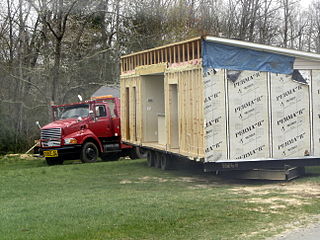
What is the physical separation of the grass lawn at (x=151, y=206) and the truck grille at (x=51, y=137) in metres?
5.17

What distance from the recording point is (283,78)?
49.3 feet

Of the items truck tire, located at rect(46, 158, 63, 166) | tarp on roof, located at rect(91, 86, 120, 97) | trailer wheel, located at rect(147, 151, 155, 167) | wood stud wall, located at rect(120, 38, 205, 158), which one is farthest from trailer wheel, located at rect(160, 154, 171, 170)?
tarp on roof, located at rect(91, 86, 120, 97)

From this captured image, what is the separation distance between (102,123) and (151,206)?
12602 mm

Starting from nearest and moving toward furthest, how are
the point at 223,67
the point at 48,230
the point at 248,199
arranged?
the point at 48,230, the point at 248,199, the point at 223,67

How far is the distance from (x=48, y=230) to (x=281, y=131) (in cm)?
709

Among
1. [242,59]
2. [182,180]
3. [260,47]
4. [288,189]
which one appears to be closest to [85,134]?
[182,180]

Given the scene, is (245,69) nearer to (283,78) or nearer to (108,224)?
(283,78)

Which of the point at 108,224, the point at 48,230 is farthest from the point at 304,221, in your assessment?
the point at 48,230

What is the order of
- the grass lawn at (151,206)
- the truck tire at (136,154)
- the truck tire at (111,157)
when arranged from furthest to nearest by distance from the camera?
the truck tire at (111,157) < the truck tire at (136,154) < the grass lawn at (151,206)

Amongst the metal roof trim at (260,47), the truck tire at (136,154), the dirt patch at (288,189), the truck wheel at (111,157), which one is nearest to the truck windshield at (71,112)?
the truck wheel at (111,157)

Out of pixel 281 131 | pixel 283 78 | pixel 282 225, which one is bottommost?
pixel 282 225

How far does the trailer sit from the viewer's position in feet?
47.7

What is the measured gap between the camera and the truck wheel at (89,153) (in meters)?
23.4

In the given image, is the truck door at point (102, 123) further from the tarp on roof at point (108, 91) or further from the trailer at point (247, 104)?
the trailer at point (247, 104)
